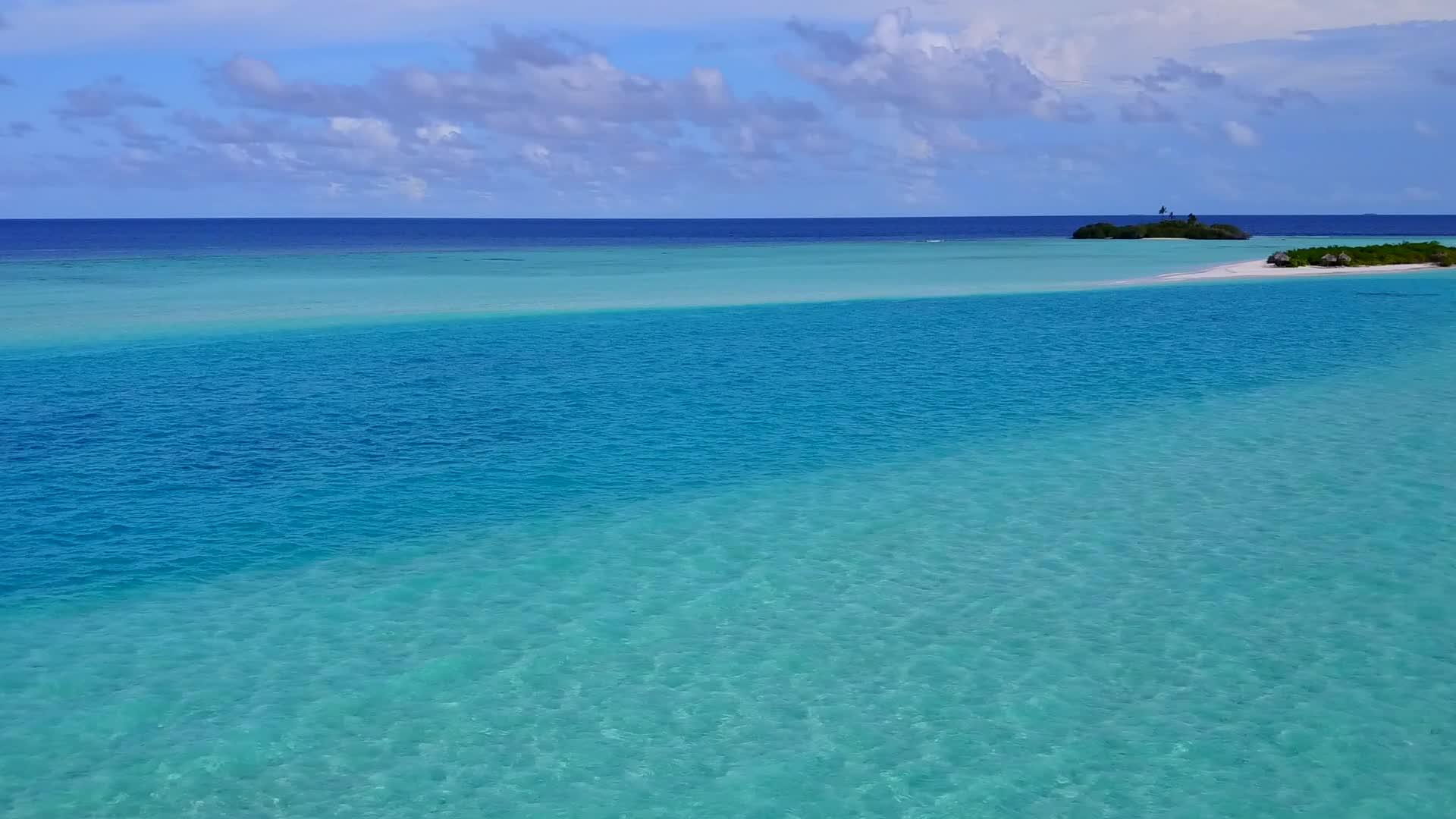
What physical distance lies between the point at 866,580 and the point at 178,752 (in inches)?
303

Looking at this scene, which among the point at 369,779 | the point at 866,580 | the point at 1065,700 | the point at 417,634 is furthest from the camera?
the point at 866,580

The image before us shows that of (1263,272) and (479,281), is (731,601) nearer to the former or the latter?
(479,281)

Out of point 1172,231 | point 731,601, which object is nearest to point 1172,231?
point 1172,231

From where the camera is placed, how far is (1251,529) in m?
16.2

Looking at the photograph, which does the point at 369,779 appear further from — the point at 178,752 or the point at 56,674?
the point at 56,674

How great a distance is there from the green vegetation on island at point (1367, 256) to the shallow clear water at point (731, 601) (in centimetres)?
4443

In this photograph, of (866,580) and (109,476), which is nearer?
(866,580)

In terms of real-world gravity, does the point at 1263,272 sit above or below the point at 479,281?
below

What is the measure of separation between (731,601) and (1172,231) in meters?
126

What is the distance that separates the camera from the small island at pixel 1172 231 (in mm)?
124312

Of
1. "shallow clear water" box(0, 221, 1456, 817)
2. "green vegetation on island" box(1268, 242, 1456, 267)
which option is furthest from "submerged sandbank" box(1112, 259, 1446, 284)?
"shallow clear water" box(0, 221, 1456, 817)

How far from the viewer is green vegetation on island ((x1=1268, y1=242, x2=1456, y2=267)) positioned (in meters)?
68.4

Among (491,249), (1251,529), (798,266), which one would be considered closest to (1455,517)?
(1251,529)

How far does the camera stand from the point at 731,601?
13750 millimetres
